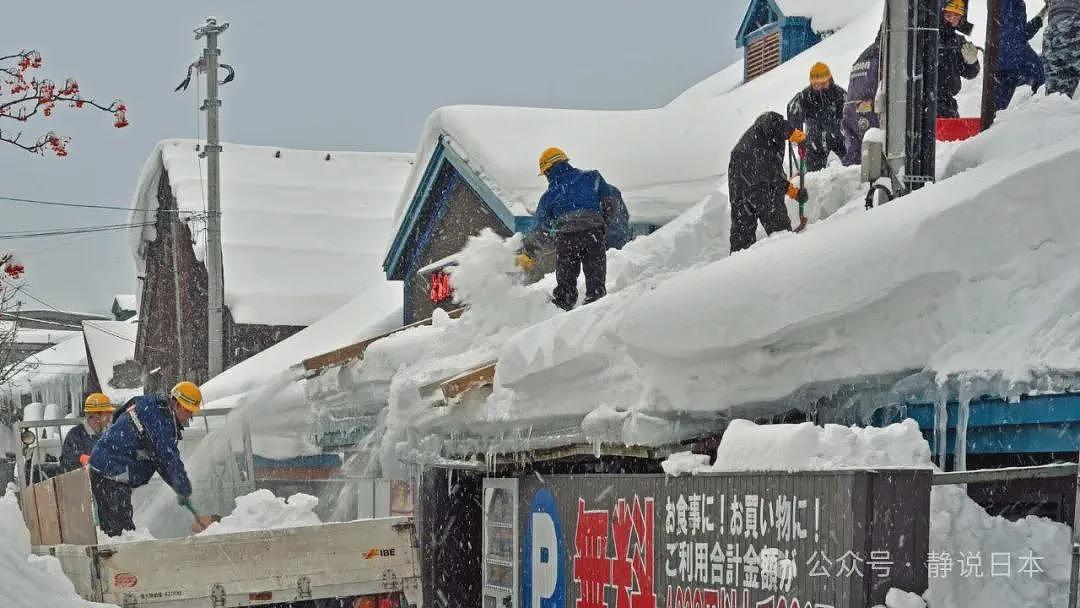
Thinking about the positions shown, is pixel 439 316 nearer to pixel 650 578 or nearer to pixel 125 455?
pixel 125 455

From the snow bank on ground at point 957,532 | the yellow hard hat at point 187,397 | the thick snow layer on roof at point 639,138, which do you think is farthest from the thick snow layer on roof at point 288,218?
the snow bank on ground at point 957,532

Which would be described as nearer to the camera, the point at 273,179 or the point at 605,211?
the point at 605,211

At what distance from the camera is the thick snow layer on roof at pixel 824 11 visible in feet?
67.7

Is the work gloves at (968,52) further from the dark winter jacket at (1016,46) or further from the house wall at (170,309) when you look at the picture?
the house wall at (170,309)

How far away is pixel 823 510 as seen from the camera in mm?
6156

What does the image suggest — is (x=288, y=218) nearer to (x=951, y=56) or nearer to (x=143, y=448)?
(x=143, y=448)

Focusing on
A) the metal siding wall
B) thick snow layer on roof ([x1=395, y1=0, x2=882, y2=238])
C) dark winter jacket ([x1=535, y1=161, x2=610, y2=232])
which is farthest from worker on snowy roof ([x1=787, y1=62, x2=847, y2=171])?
the metal siding wall

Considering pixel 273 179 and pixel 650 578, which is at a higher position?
pixel 273 179

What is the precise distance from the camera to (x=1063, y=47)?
9.90 meters

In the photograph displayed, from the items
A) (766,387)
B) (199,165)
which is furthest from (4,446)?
(766,387)

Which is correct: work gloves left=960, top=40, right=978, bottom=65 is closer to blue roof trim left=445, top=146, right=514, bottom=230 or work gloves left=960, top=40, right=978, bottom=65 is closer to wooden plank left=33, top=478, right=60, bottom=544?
blue roof trim left=445, top=146, right=514, bottom=230

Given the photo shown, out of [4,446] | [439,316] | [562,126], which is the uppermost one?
[562,126]

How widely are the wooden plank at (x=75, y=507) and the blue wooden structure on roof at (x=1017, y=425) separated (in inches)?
227

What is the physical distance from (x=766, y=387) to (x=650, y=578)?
1.17 meters
